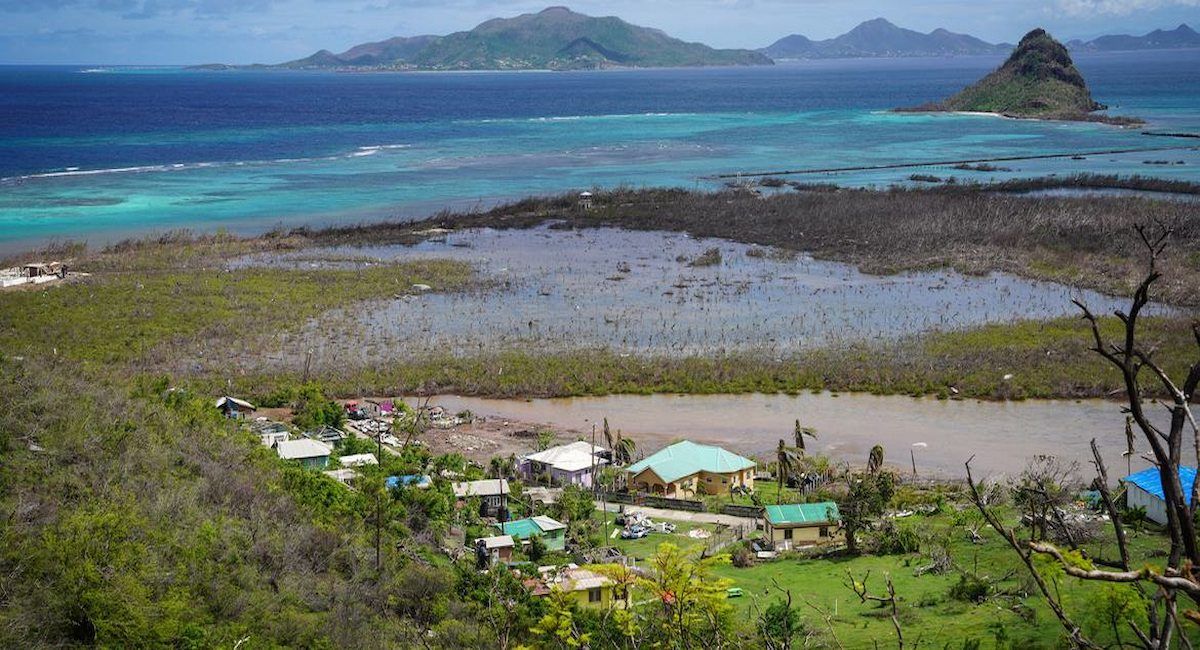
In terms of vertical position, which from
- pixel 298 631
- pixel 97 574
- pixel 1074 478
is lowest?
pixel 1074 478

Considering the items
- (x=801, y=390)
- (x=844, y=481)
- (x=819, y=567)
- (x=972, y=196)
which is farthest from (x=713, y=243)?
(x=819, y=567)

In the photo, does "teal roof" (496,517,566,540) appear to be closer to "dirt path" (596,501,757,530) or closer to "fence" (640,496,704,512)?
"dirt path" (596,501,757,530)

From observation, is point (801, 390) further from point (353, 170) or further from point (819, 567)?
point (353, 170)

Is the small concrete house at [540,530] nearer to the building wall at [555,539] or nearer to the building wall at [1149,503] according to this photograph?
the building wall at [555,539]

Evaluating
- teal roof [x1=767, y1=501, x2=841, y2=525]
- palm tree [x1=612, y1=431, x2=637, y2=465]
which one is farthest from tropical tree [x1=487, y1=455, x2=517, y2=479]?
teal roof [x1=767, y1=501, x2=841, y2=525]

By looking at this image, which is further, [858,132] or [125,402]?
[858,132]

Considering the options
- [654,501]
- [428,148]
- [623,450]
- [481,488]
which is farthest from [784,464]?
[428,148]

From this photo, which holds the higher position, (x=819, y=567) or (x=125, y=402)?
(x=125, y=402)
